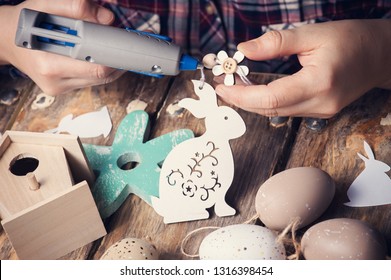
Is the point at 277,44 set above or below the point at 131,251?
above

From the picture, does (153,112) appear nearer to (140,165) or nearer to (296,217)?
(140,165)

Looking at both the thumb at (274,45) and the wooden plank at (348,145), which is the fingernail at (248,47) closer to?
the thumb at (274,45)

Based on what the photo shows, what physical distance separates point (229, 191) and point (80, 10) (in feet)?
1.19

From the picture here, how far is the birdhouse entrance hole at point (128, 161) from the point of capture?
1.05m

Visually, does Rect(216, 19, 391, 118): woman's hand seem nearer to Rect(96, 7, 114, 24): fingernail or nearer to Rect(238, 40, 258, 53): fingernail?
Rect(238, 40, 258, 53): fingernail

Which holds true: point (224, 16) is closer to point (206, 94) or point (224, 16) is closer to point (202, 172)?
point (206, 94)

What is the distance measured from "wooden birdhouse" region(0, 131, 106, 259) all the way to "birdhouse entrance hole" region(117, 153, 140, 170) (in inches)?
2.5

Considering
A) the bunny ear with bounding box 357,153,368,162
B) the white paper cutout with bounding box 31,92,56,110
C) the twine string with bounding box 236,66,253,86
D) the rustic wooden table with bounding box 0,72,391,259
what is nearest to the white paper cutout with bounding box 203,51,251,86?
the twine string with bounding box 236,66,253,86

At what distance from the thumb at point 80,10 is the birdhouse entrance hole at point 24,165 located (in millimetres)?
235

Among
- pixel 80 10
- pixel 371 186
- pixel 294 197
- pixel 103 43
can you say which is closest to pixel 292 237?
pixel 294 197

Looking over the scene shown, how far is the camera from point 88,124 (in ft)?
3.67

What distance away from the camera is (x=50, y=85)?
1.11 m

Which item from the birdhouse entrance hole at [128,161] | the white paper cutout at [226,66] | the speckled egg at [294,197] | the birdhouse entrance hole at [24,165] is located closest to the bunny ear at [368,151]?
the speckled egg at [294,197]
